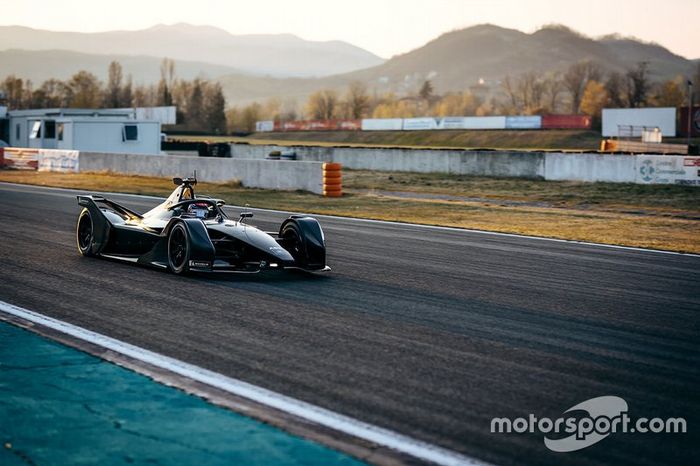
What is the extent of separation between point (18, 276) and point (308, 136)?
95061 mm

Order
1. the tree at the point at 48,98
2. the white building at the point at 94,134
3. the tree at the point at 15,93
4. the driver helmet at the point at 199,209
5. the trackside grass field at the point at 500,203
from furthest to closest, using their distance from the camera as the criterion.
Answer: the tree at the point at 15,93, the tree at the point at 48,98, the white building at the point at 94,134, the trackside grass field at the point at 500,203, the driver helmet at the point at 199,209

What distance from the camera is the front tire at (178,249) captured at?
1170cm

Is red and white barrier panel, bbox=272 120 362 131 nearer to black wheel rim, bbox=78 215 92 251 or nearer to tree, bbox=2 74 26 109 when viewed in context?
tree, bbox=2 74 26 109

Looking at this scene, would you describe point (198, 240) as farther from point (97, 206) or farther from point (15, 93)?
point (15, 93)

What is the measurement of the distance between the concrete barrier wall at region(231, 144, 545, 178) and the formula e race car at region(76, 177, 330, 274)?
27.5 meters

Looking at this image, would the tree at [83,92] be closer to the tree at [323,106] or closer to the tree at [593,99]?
the tree at [323,106]

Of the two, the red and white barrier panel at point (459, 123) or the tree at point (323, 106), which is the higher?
the tree at point (323, 106)

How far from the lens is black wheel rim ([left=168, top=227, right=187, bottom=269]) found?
11891 millimetres

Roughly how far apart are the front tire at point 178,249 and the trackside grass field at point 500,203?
34.3ft

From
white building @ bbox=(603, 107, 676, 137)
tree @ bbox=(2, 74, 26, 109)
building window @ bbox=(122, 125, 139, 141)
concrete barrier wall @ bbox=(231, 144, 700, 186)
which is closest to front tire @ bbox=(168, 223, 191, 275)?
concrete barrier wall @ bbox=(231, 144, 700, 186)

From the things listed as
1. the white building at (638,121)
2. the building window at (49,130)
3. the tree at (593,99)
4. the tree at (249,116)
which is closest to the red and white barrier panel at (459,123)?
the white building at (638,121)

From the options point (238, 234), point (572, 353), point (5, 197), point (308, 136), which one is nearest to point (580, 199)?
point (5, 197)

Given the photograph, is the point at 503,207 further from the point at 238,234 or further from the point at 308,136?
the point at 308,136

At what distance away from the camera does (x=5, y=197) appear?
87.6 feet
